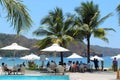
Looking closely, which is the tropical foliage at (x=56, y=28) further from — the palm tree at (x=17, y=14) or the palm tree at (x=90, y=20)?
the palm tree at (x=17, y=14)

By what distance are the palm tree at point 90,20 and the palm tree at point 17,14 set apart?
1067 inches

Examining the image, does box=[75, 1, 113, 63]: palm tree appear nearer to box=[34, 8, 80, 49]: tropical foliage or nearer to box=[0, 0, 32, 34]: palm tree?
box=[34, 8, 80, 49]: tropical foliage

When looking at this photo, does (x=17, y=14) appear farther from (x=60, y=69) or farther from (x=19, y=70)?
(x=19, y=70)

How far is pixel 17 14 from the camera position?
6633mm

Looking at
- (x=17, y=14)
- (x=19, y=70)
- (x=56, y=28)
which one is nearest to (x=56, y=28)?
(x=56, y=28)

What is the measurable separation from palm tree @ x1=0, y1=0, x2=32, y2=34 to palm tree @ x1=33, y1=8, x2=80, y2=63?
27.8 meters

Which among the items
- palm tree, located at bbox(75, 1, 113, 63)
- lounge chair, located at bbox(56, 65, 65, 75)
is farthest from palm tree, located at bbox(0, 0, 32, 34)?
palm tree, located at bbox(75, 1, 113, 63)

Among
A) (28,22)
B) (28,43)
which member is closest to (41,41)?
(28,22)

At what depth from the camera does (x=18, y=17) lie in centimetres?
666

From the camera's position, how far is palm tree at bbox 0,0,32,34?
662cm

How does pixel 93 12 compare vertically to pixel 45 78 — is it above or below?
above

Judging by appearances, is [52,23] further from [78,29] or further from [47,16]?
[78,29]

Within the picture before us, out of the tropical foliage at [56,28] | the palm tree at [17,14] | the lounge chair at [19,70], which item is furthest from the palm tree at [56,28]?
the palm tree at [17,14]

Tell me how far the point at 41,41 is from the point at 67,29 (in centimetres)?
281
